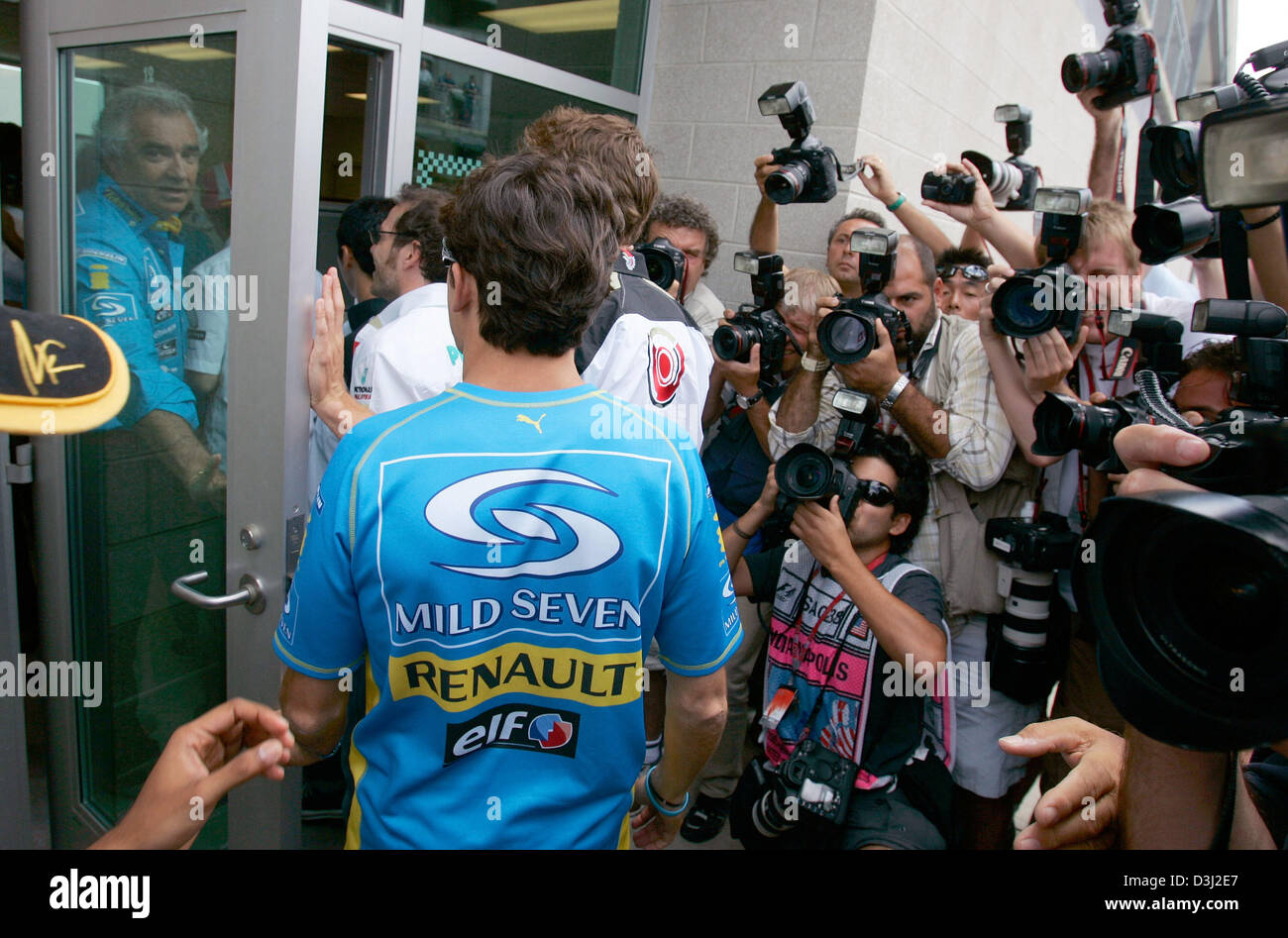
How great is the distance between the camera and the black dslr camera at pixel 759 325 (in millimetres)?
2459

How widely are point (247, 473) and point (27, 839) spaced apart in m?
1.13

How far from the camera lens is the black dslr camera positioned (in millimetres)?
2459

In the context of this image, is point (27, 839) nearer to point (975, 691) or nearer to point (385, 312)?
point (385, 312)

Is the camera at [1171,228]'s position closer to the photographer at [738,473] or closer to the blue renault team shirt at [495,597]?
the blue renault team shirt at [495,597]

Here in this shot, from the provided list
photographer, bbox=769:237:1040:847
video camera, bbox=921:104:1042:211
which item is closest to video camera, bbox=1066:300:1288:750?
photographer, bbox=769:237:1040:847

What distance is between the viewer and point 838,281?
126 inches

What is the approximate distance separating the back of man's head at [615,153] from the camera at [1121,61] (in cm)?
124

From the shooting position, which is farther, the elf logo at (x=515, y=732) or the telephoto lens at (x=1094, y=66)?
the telephoto lens at (x=1094, y=66)

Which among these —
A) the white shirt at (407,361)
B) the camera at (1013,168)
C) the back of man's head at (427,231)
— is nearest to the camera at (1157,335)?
the camera at (1013,168)

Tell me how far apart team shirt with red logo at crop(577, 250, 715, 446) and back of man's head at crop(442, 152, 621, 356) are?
0.42 m

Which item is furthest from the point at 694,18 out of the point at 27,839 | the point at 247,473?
the point at 27,839

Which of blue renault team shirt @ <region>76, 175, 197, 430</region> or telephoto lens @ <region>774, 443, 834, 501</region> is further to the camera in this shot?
telephoto lens @ <region>774, 443, 834, 501</region>

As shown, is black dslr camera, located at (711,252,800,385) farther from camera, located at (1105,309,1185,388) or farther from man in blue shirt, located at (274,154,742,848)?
man in blue shirt, located at (274,154,742,848)
